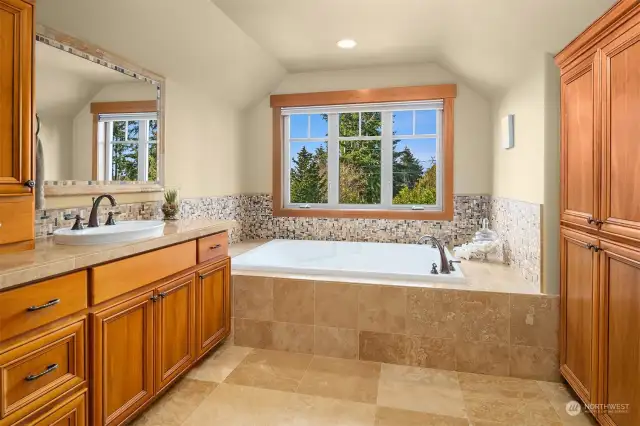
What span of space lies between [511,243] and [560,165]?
0.95 metres

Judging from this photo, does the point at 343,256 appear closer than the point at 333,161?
Yes

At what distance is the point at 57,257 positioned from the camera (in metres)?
1.43

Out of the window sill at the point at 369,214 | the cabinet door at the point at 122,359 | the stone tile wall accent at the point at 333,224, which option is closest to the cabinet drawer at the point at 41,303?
the cabinet door at the point at 122,359

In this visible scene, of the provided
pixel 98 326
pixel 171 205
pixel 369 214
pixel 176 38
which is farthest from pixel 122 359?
pixel 369 214

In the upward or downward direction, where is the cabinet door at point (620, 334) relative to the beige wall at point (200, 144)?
downward

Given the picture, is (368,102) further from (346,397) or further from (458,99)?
(346,397)

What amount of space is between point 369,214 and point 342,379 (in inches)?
76.0

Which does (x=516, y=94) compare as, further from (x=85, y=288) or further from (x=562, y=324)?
(x=85, y=288)

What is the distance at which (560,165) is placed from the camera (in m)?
2.21

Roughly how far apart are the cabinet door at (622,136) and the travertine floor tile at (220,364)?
2143 mm

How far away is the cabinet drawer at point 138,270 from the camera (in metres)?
1.59

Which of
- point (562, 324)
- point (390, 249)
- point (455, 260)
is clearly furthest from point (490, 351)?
point (390, 249)

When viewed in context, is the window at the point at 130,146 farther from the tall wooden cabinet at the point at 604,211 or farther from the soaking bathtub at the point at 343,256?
the tall wooden cabinet at the point at 604,211

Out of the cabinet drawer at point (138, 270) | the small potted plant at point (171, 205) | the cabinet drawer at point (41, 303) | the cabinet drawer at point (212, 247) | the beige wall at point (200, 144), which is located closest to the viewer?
the cabinet drawer at point (41, 303)
